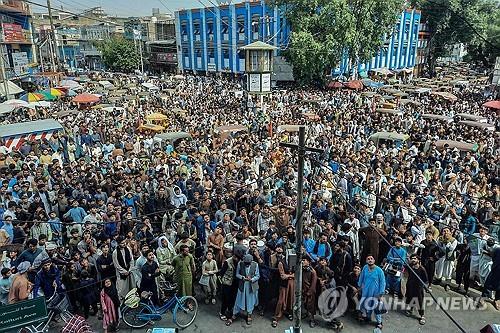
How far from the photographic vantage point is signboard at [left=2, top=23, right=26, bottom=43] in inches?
1323

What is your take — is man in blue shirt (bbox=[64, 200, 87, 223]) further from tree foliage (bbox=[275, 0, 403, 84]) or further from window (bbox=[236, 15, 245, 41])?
window (bbox=[236, 15, 245, 41])

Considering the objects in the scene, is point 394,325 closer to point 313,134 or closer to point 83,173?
point 83,173

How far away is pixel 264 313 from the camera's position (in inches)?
309

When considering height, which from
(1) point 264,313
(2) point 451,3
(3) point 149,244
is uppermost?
(2) point 451,3

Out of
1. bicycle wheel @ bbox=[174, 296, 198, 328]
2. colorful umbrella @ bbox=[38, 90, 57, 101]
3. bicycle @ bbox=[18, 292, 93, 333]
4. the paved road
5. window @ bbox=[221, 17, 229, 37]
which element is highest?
window @ bbox=[221, 17, 229, 37]

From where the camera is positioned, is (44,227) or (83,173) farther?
(83,173)

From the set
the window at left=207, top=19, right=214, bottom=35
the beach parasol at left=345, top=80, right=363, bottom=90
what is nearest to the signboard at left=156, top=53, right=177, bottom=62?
the window at left=207, top=19, right=214, bottom=35

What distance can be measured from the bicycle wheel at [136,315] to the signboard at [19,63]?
107 feet

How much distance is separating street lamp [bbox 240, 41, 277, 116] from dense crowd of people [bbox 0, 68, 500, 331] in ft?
22.0

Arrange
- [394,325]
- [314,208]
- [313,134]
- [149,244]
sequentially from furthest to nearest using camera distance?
[313,134] < [314,208] < [149,244] < [394,325]

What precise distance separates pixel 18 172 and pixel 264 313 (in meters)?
8.43

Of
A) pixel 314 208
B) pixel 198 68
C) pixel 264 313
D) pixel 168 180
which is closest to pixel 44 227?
pixel 168 180

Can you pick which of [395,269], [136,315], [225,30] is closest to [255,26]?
[225,30]

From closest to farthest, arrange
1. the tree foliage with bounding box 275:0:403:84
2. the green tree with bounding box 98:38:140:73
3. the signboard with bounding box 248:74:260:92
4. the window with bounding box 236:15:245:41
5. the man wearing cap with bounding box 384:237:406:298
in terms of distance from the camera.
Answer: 1. the man wearing cap with bounding box 384:237:406:298
2. the signboard with bounding box 248:74:260:92
3. the tree foliage with bounding box 275:0:403:84
4. the window with bounding box 236:15:245:41
5. the green tree with bounding box 98:38:140:73
